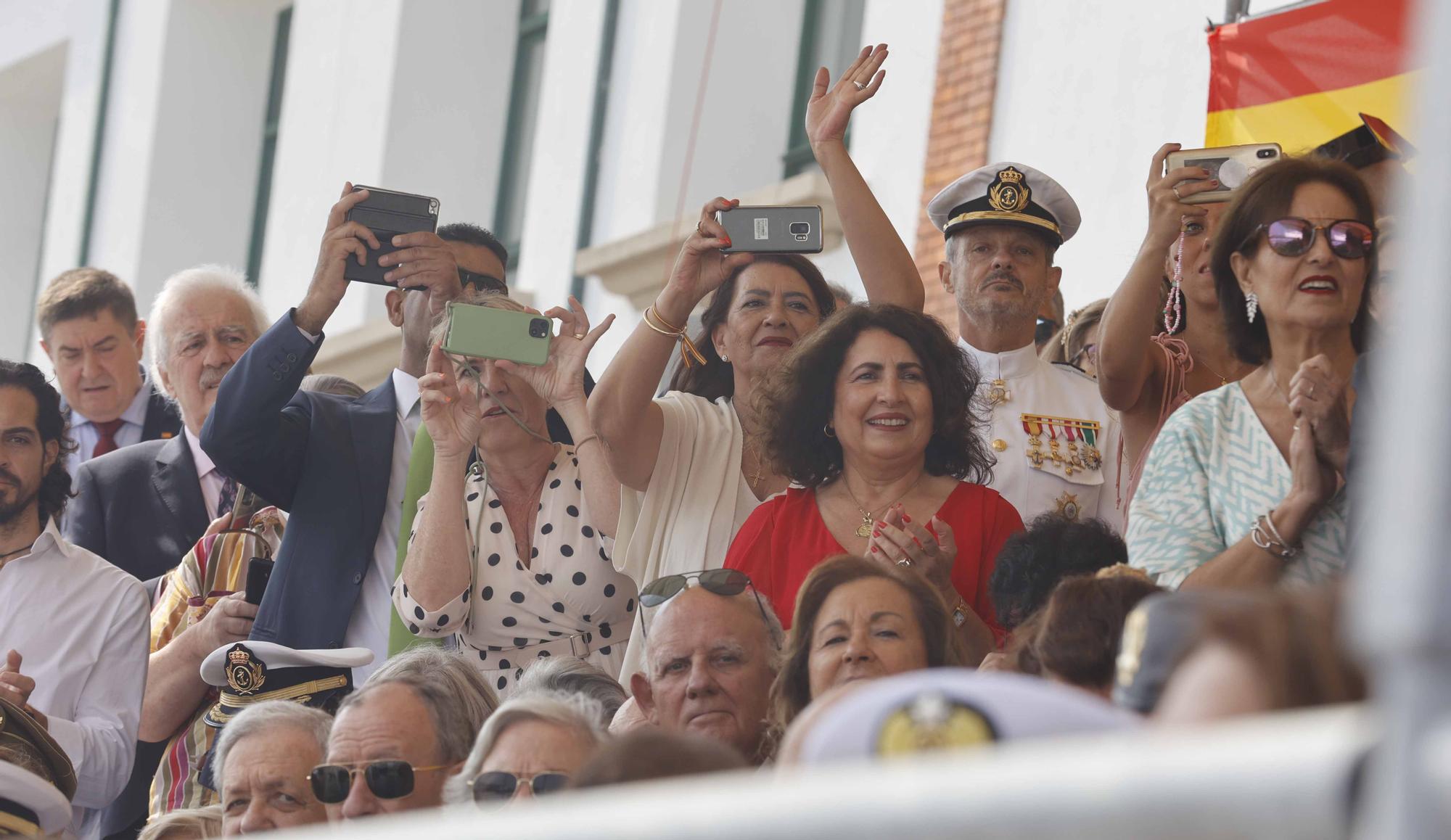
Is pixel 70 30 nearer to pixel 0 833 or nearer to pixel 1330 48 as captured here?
pixel 1330 48

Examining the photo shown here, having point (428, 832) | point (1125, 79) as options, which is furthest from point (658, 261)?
point (428, 832)

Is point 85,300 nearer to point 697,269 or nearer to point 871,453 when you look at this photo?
point 697,269

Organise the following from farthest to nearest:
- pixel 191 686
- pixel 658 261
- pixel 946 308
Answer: pixel 658 261
pixel 946 308
pixel 191 686

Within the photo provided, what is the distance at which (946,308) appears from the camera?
7.65 meters

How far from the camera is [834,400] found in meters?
4.08

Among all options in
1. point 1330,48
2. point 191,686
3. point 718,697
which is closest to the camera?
point 718,697

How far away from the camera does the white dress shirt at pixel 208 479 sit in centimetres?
545

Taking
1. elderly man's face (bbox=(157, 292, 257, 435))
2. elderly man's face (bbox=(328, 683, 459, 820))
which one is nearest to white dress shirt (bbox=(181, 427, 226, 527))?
elderly man's face (bbox=(157, 292, 257, 435))

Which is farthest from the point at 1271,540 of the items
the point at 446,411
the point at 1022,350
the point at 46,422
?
the point at 46,422

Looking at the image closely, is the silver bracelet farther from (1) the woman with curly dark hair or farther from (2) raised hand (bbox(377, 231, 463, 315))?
(2) raised hand (bbox(377, 231, 463, 315))

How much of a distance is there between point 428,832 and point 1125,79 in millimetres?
6282

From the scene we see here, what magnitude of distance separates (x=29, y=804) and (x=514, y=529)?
5.04 ft

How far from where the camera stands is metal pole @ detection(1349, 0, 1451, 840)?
849mm

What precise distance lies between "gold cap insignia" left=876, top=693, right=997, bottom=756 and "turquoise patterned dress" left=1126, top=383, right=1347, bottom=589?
1714 millimetres
